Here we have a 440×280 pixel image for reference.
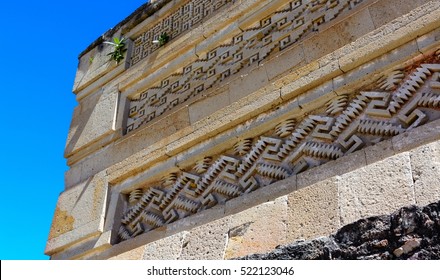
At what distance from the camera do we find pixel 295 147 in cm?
326

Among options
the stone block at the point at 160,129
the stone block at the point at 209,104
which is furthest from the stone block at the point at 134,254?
the stone block at the point at 209,104

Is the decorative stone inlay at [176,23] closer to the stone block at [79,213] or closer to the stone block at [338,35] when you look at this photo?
the stone block at [338,35]

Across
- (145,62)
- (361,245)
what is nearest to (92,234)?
(145,62)

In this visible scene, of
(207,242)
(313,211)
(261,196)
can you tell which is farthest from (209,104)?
(313,211)

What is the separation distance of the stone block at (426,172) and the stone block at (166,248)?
1400mm

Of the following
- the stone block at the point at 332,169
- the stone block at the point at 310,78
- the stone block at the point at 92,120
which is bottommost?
the stone block at the point at 332,169

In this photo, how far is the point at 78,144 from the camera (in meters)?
4.62

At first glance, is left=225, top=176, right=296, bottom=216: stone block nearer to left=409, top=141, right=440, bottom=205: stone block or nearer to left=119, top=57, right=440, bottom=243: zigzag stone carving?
left=119, top=57, right=440, bottom=243: zigzag stone carving

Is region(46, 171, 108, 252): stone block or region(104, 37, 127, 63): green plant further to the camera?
region(104, 37, 127, 63): green plant

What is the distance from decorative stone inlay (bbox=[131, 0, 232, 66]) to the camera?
4.53 metres

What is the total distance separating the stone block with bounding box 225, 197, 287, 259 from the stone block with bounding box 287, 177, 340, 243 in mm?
51

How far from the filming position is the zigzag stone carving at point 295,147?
2926mm

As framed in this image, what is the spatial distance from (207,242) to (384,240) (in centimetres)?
112

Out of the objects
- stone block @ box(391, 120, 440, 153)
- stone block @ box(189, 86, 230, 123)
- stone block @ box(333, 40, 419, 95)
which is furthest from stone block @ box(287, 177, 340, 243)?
stone block @ box(189, 86, 230, 123)
